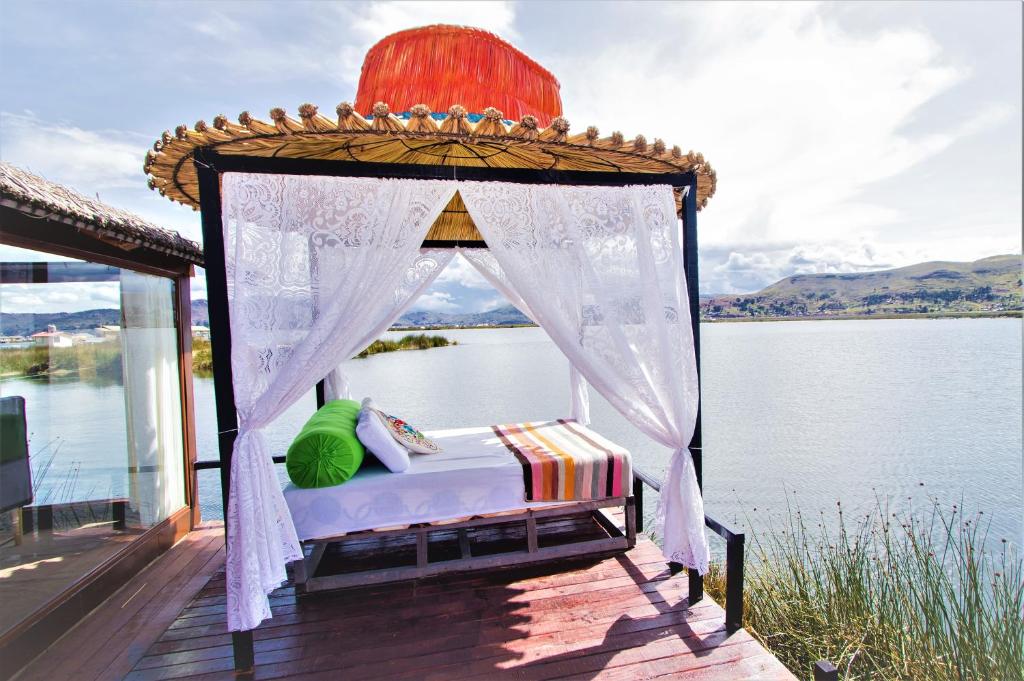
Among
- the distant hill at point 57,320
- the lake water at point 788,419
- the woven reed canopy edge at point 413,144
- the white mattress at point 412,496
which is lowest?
the lake water at point 788,419

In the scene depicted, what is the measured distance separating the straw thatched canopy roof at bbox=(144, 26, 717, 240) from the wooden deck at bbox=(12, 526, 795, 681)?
2.12m

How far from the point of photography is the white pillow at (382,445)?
2.76 m

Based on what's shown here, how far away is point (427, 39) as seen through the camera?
110 inches

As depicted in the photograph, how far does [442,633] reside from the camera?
2.31 meters

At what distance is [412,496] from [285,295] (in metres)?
1.24

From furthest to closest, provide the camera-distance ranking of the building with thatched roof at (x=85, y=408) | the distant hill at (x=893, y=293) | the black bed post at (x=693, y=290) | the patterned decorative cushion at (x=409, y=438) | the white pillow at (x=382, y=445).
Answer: the distant hill at (x=893, y=293) < the patterned decorative cushion at (x=409, y=438) < the white pillow at (x=382, y=445) < the black bed post at (x=693, y=290) < the building with thatched roof at (x=85, y=408)

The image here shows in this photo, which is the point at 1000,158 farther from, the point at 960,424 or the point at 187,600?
the point at 960,424

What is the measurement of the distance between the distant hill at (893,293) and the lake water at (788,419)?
1.81 metres

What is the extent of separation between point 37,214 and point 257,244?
39.0 inches

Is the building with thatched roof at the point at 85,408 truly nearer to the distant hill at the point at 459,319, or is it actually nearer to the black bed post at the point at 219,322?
the black bed post at the point at 219,322

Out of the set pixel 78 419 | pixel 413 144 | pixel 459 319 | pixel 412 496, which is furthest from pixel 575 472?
pixel 459 319

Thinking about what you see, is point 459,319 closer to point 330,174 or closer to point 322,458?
point 322,458

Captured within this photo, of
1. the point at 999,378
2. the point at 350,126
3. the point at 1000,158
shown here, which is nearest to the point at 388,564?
the point at 350,126

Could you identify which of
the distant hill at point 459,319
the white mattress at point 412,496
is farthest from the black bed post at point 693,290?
the distant hill at point 459,319
